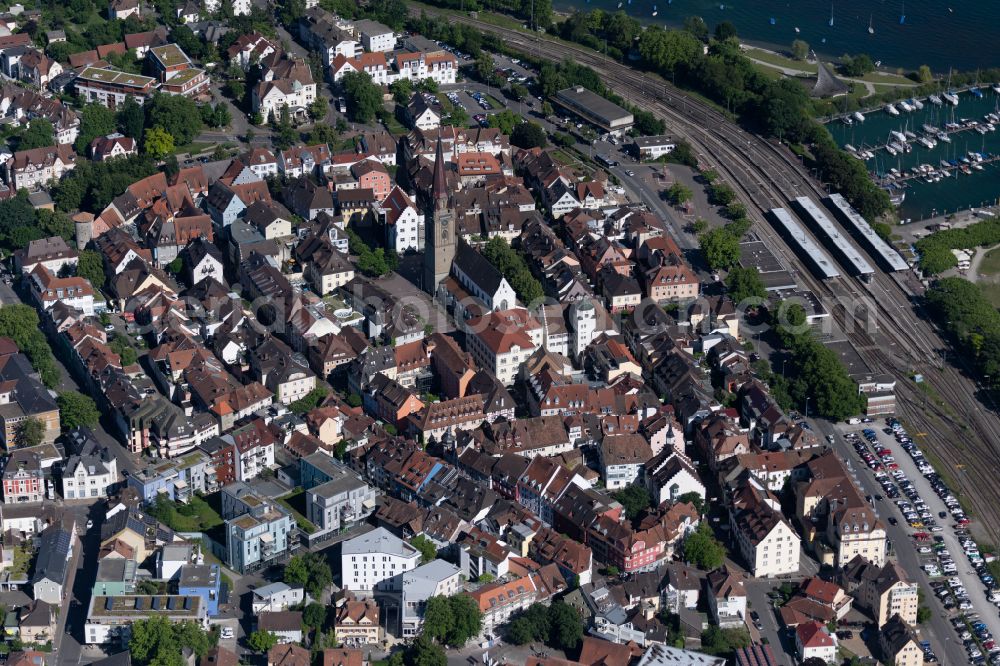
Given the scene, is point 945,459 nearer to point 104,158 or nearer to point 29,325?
point 29,325

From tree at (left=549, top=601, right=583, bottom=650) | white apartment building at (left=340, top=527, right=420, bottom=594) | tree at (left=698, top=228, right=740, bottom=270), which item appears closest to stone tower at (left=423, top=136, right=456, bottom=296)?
tree at (left=698, top=228, right=740, bottom=270)

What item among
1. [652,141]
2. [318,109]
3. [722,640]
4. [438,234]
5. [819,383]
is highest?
[438,234]

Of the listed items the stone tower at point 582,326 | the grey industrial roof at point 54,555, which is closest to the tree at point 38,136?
the stone tower at point 582,326

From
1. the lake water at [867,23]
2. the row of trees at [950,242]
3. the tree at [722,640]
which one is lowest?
the lake water at [867,23]

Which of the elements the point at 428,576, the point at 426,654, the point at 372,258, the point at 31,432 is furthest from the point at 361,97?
the point at 426,654

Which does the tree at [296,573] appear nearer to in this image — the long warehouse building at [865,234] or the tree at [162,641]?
the tree at [162,641]

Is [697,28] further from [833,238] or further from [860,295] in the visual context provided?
[860,295]

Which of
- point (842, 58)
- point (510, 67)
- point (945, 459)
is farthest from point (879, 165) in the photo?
point (945, 459)
